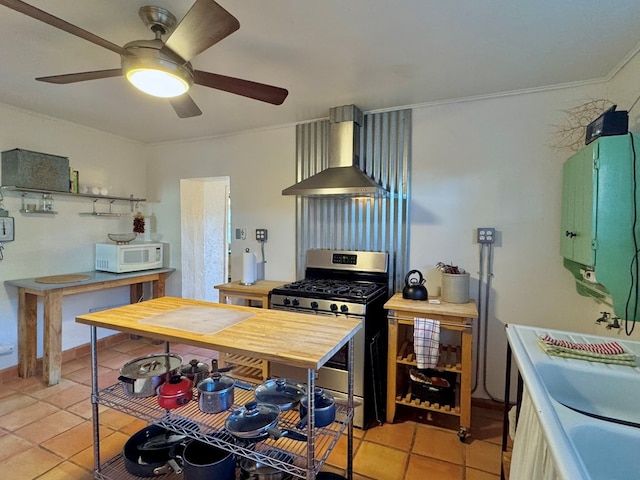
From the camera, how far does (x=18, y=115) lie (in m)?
2.94

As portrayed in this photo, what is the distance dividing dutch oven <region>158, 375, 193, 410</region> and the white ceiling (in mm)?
1800

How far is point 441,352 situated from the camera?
259 cm

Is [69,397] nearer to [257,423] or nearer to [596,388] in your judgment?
[257,423]

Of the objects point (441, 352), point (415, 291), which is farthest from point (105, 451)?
point (441, 352)

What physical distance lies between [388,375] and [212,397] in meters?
1.32

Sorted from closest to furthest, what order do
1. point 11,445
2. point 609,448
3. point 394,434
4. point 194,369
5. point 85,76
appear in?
1. point 609,448
2. point 85,76
3. point 194,369
4. point 11,445
5. point 394,434

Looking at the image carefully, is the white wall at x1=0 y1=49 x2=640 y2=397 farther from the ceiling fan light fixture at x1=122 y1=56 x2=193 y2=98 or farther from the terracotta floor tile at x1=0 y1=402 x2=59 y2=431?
the ceiling fan light fixture at x1=122 y1=56 x2=193 y2=98

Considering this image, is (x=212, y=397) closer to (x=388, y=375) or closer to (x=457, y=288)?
(x=388, y=375)

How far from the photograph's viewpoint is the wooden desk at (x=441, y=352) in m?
2.16

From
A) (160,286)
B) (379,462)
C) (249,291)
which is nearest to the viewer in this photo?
(379,462)

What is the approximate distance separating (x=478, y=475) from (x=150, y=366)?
6.34ft

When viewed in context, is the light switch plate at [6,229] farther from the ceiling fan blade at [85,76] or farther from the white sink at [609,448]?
the white sink at [609,448]

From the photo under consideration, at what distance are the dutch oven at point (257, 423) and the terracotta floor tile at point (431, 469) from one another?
85 centimetres

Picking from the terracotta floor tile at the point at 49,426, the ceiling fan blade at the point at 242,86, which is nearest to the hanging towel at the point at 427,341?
the ceiling fan blade at the point at 242,86
